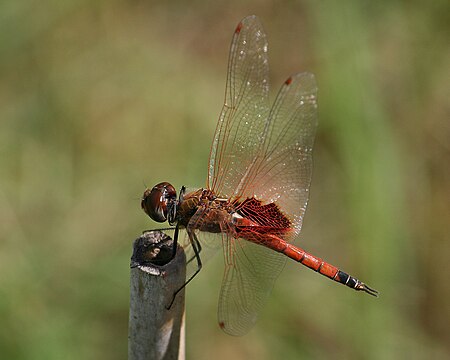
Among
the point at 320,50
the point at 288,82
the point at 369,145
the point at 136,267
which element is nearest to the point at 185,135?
the point at 320,50

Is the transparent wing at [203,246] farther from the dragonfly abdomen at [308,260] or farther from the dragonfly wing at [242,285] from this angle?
the dragonfly abdomen at [308,260]

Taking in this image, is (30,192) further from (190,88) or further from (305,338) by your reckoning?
(305,338)

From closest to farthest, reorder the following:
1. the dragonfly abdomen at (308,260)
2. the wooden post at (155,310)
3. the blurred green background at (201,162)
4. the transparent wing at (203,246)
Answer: the wooden post at (155,310) < the transparent wing at (203,246) < the dragonfly abdomen at (308,260) < the blurred green background at (201,162)

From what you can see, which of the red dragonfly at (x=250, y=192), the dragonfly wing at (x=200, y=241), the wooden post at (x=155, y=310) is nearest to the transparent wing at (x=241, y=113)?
the red dragonfly at (x=250, y=192)

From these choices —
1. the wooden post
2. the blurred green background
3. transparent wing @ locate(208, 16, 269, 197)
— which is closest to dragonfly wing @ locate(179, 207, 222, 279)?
transparent wing @ locate(208, 16, 269, 197)

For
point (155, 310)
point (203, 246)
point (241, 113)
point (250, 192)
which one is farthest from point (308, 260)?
point (155, 310)
